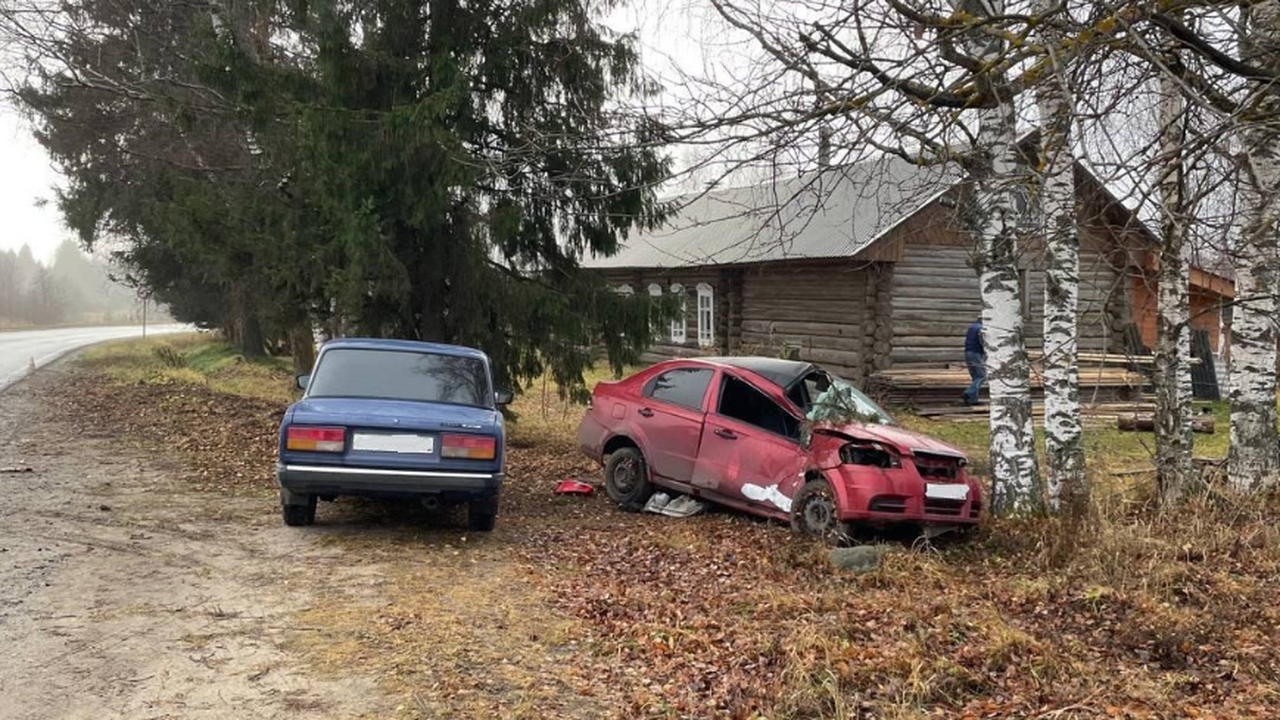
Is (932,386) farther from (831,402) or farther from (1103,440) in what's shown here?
(831,402)

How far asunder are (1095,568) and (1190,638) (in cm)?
116

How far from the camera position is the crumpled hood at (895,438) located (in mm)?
7504

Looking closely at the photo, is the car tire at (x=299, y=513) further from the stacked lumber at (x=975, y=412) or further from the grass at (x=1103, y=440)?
the stacked lumber at (x=975, y=412)

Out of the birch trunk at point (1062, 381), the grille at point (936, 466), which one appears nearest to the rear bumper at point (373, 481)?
the grille at point (936, 466)

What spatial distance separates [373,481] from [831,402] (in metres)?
3.85

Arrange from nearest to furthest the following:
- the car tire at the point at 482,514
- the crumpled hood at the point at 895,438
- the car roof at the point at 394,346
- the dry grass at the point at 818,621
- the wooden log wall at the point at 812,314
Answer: the dry grass at the point at 818,621
the crumpled hood at the point at 895,438
the car tire at the point at 482,514
the car roof at the point at 394,346
the wooden log wall at the point at 812,314

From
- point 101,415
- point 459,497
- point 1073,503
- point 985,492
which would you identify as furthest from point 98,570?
point 101,415

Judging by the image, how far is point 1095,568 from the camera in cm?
621

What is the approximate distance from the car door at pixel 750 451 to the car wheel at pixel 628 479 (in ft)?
2.26

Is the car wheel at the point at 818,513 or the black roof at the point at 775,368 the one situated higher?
the black roof at the point at 775,368

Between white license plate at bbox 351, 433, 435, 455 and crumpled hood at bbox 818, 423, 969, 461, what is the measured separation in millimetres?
3254

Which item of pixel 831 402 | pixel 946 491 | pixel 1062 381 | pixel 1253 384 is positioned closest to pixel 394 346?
pixel 831 402

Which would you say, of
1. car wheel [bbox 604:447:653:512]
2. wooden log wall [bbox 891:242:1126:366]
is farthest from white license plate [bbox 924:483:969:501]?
wooden log wall [bbox 891:242:1126:366]

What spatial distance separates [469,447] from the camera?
7531mm
